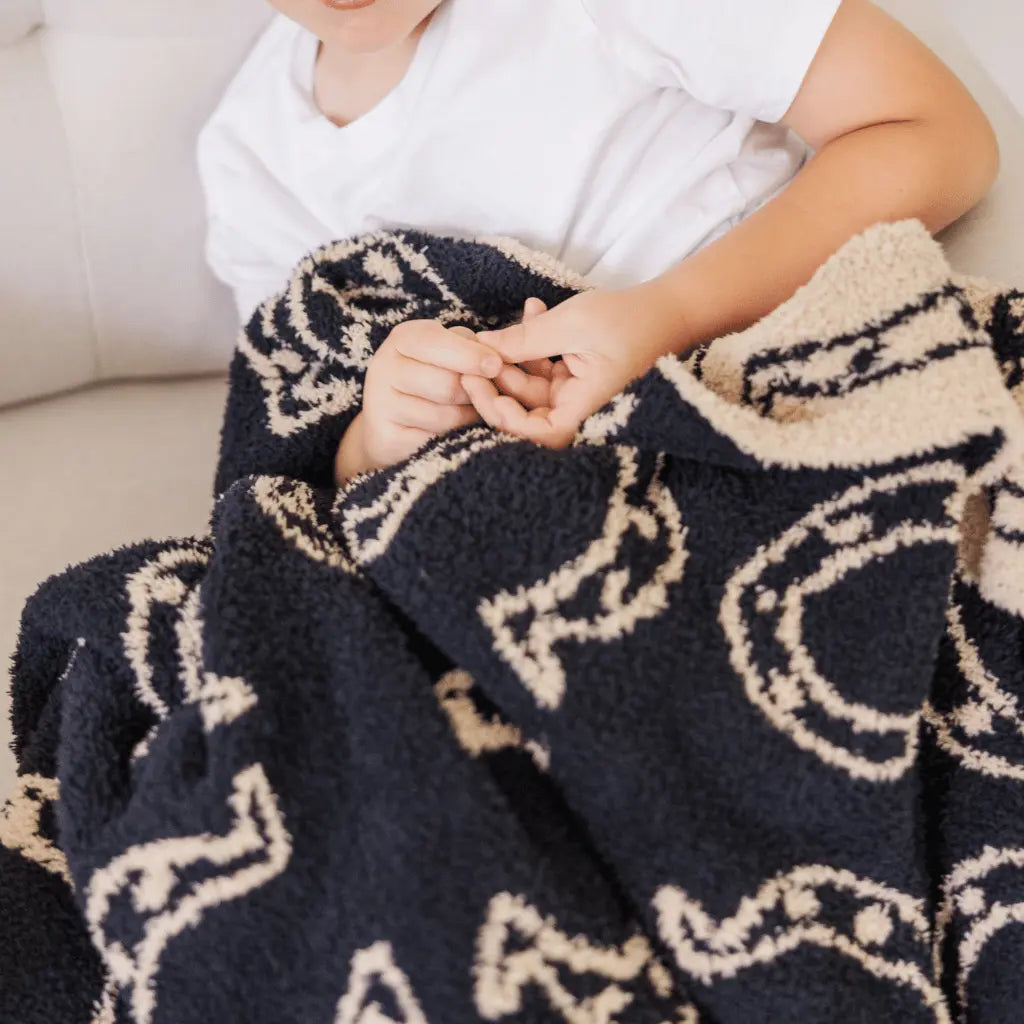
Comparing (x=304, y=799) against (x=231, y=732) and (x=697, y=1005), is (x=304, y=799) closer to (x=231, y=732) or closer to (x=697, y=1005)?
(x=231, y=732)

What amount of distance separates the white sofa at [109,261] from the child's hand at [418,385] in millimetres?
254

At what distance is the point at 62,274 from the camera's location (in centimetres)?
74

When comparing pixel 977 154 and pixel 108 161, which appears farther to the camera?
pixel 108 161

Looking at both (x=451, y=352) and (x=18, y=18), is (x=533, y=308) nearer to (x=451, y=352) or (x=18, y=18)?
(x=451, y=352)

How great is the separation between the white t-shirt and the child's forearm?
0.19ft

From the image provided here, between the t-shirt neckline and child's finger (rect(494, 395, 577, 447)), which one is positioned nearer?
child's finger (rect(494, 395, 577, 447))

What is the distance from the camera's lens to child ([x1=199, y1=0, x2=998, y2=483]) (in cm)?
53

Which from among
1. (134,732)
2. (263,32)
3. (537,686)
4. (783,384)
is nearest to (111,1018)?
(134,732)

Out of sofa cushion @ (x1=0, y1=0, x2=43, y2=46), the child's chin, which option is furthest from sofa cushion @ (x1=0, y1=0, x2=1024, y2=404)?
the child's chin

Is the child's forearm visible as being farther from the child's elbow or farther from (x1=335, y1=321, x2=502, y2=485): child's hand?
(x1=335, y1=321, x2=502, y2=485): child's hand

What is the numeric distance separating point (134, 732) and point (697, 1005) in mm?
286

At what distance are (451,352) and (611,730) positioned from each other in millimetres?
219

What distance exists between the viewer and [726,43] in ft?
1.79

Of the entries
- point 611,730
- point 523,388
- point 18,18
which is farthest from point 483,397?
point 18,18
